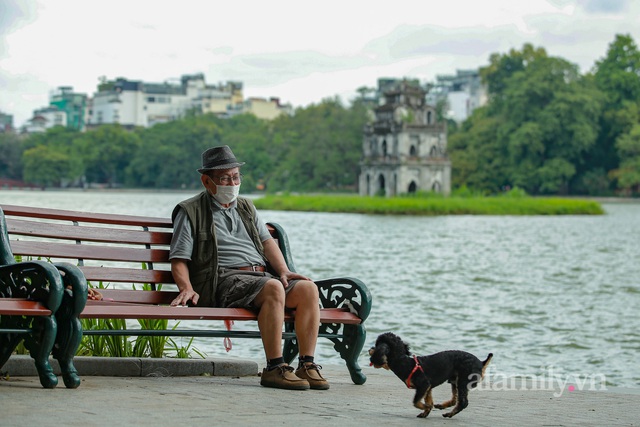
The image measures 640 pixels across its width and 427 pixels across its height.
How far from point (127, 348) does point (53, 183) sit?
136245 mm

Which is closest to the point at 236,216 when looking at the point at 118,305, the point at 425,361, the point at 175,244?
the point at 175,244

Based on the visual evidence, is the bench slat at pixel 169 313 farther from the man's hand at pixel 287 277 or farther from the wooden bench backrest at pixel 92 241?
the wooden bench backrest at pixel 92 241

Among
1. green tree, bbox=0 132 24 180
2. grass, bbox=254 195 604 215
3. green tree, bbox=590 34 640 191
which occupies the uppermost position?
green tree, bbox=590 34 640 191

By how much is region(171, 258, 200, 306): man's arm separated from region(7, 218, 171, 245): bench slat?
0.94ft

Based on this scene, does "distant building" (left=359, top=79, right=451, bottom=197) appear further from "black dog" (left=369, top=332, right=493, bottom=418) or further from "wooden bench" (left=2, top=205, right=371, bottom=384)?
"black dog" (left=369, top=332, right=493, bottom=418)

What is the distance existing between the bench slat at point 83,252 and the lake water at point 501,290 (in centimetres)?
272

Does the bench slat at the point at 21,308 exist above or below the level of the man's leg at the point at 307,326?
above

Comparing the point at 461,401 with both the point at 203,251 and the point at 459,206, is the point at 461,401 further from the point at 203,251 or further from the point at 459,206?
the point at 459,206

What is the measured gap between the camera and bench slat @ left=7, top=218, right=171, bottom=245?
21.3 ft

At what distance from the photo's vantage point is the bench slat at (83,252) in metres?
6.37

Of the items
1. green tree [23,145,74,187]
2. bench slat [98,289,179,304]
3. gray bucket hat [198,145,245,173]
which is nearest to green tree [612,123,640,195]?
green tree [23,145,74,187]

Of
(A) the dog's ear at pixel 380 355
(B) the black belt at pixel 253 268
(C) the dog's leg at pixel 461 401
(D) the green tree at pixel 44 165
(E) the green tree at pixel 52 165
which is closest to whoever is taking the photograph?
(C) the dog's leg at pixel 461 401

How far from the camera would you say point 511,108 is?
99.6 m

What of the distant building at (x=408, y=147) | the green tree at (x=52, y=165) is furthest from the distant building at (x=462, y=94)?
the distant building at (x=408, y=147)
